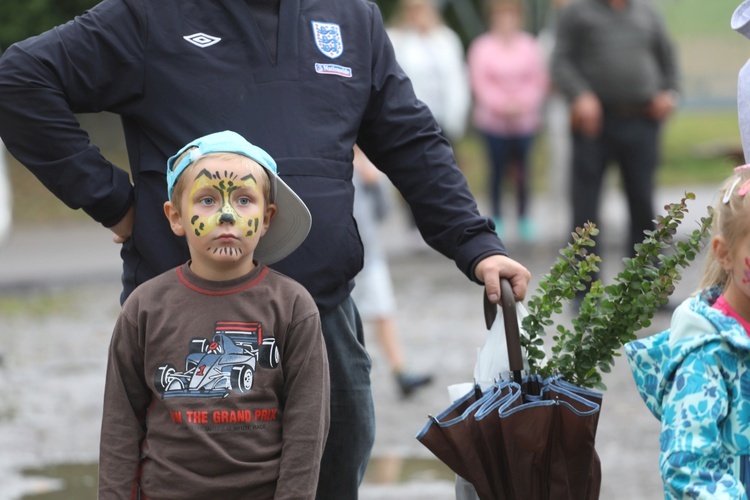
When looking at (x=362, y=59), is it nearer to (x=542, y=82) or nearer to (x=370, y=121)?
(x=370, y=121)

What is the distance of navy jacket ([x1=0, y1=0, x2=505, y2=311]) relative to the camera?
349 cm

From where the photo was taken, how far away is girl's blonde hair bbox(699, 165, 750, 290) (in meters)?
3.13

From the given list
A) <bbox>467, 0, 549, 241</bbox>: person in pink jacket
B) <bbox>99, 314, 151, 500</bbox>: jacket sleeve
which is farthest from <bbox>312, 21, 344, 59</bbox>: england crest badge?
<bbox>467, 0, 549, 241</bbox>: person in pink jacket

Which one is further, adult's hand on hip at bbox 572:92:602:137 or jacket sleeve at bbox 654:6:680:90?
jacket sleeve at bbox 654:6:680:90

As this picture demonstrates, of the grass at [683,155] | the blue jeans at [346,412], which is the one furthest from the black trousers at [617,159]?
the grass at [683,155]

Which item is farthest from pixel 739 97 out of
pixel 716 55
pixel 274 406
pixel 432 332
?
pixel 716 55

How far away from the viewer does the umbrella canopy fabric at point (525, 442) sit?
3.25 m

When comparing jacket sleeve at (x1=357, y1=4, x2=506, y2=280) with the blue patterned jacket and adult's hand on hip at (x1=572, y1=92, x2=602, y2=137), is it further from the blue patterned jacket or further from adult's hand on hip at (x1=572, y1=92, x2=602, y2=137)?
adult's hand on hip at (x1=572, y1=92, x2=602, y2=137)

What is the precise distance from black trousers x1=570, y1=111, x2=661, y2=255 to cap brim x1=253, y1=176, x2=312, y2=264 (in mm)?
5987

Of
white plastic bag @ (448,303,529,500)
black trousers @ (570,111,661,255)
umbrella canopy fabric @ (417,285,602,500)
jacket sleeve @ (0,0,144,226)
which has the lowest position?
umbrella canopy fabric @ (417,285,602,500)

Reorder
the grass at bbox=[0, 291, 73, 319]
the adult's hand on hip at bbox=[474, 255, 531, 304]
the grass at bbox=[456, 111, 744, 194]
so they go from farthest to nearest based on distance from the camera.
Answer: the grass at bbox=[456, 111, 744, 194]
the grass at bbox=[0, 291, 73, 319]
the adult's hand on hip at bbox=[474, 255, 531, 304]

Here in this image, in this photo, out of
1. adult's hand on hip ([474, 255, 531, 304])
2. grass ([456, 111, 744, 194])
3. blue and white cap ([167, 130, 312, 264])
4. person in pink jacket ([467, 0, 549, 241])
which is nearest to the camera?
blue and white cap ([167, 130, 312, 264])

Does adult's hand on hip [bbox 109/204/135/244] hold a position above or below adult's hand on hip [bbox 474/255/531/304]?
above

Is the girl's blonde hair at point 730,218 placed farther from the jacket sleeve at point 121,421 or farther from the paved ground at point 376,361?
the paved ground at point 376,361
